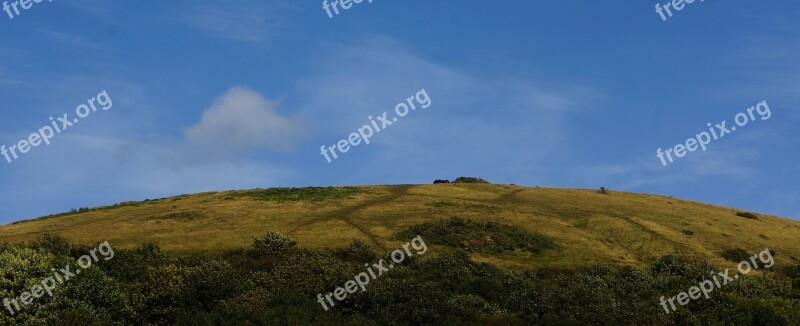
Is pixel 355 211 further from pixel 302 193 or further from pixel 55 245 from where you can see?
pixel 55 245

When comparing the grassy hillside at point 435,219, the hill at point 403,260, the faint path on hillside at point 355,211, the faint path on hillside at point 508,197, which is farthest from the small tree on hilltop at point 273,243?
the faint path on hillside at point 508,197

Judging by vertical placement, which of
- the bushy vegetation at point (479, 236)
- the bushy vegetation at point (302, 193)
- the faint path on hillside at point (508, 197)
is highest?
the bushy vegetation at point (302, 193)

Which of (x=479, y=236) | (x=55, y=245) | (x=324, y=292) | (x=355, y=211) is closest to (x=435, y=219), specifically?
(x=479, y=236)

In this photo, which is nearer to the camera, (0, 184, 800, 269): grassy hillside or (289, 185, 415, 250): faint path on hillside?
(0, 184, 800, 269): grassy hillside

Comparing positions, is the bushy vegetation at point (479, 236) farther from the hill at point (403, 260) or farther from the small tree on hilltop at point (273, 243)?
the small tree on hilltop at point (273, 243)

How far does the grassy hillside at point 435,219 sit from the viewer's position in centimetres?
5862

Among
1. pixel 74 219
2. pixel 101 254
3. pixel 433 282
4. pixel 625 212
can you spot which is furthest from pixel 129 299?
pixel 625 212

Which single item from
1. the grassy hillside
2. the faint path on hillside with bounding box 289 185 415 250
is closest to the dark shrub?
the grassy hillside

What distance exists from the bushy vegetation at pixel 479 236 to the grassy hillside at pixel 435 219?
1247 mm

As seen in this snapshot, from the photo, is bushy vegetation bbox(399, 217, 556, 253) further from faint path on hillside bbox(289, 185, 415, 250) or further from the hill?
faint path on hillside bbox(289, 185, 415, 250)

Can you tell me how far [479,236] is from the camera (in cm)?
6116

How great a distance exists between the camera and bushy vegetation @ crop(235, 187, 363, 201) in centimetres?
8151

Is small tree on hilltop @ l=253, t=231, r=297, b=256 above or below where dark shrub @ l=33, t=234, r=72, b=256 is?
below

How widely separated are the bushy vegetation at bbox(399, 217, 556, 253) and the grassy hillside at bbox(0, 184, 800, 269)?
1.25m
